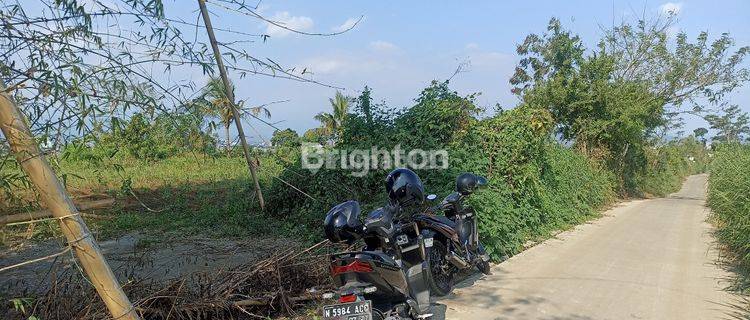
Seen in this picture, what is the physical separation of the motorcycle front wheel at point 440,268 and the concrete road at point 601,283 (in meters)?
0.11

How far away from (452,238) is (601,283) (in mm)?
1872

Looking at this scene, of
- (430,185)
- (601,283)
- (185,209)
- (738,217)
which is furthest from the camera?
(185,209)

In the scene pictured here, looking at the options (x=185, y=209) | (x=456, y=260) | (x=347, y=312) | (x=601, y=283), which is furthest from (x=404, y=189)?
(x=185, y=209)

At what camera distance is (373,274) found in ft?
10.4

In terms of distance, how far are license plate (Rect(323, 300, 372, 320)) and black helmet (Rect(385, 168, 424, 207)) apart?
54.3 inches

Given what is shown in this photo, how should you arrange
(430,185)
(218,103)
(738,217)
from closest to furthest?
(218,103) < (430,185) < (738,217)

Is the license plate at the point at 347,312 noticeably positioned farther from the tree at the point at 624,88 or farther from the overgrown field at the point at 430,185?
the tree at the point at 624,88

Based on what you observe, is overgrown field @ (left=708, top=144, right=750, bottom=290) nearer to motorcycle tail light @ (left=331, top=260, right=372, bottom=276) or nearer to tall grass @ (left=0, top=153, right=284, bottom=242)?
motorcycle tail light @ (left=331, top=260, right=372, bottom=276)

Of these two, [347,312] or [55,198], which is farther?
[347,312]

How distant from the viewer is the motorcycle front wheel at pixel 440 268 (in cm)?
476

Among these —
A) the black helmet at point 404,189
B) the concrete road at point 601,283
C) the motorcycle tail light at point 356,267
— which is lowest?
the concrete road at point 601,283

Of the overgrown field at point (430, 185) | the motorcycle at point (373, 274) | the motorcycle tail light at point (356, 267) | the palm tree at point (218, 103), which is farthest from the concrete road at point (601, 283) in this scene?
the palm tree at point (218, 103)

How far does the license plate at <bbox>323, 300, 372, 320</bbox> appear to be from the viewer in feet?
9.50

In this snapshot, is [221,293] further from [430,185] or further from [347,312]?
[430,185]
